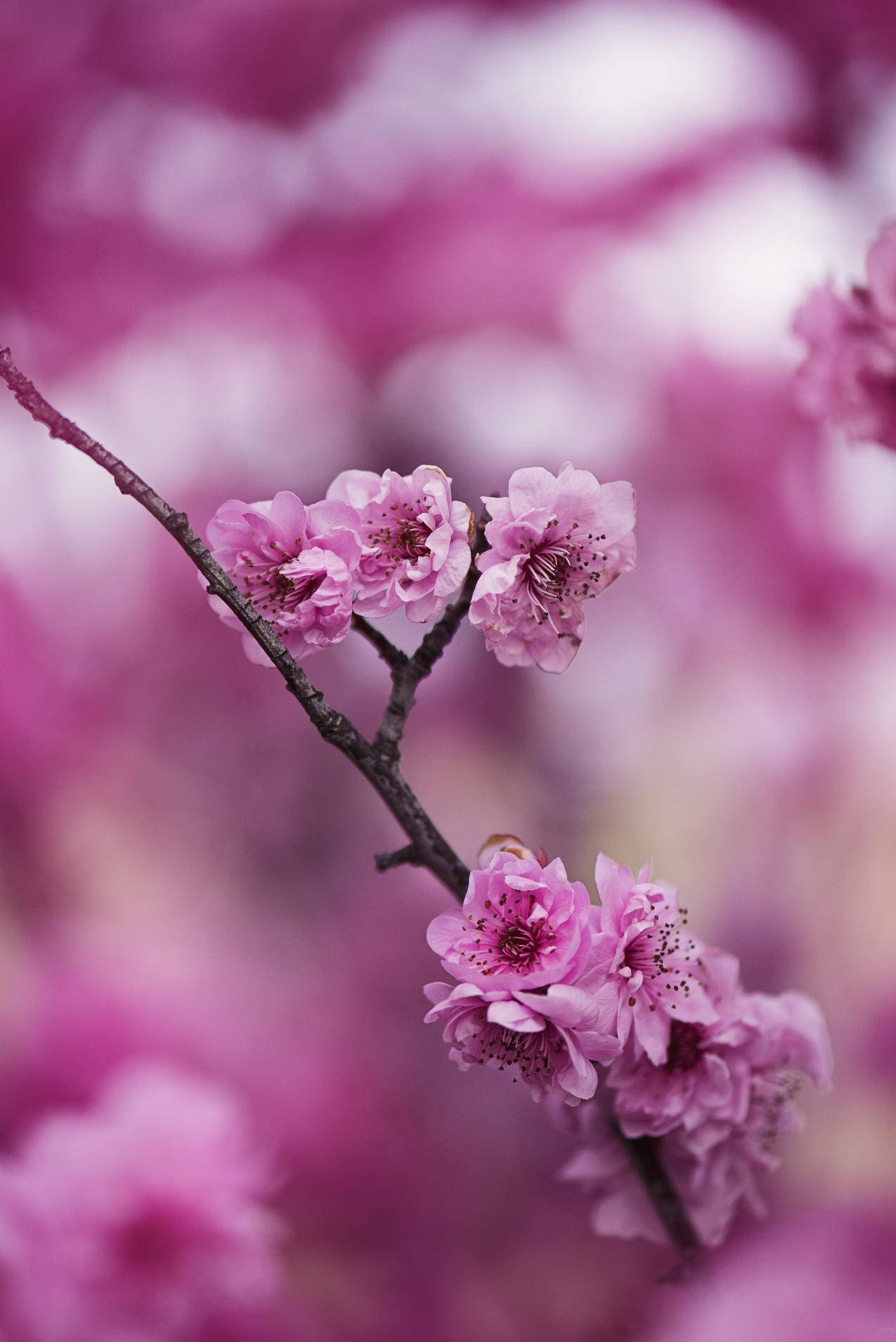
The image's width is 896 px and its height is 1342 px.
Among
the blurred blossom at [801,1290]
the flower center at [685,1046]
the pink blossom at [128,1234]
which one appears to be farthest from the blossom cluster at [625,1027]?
the pink blossom at [128,1234]

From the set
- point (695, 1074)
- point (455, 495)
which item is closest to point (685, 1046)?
point (695, 1074)

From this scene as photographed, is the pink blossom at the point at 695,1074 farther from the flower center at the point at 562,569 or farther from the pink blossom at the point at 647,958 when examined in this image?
the flower center at the point at 562,569

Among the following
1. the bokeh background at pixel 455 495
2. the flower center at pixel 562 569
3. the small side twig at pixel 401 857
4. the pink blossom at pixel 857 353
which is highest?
the bokeh background at pixel 455 495

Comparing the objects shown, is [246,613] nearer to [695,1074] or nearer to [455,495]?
[695,1074]

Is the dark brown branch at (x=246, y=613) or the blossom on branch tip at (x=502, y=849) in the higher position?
the dark brown branch at (x=246, y=613)

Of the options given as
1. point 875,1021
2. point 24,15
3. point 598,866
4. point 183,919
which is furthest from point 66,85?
point 875,1021

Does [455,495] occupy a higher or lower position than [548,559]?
higher
